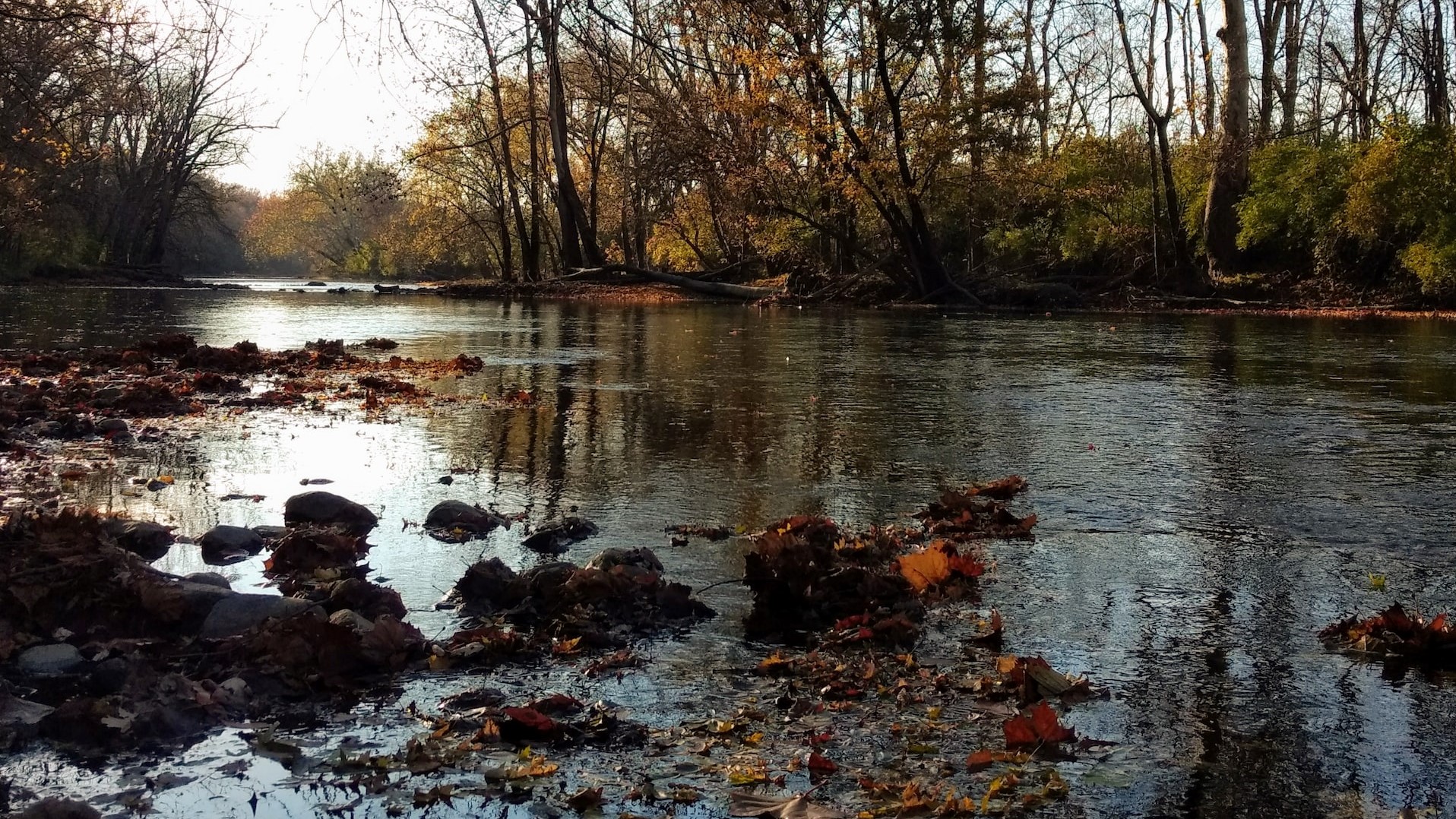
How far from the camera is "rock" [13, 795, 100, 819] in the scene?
101 inches

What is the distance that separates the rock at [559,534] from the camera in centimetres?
511

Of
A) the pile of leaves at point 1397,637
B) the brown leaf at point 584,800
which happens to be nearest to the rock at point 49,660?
the brown leaf at point 584,800

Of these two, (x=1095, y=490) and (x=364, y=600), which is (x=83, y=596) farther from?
(x=1095, y=490)

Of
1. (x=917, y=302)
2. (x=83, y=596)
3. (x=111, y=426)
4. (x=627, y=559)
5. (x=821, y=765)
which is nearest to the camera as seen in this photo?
(x=821, y=765)

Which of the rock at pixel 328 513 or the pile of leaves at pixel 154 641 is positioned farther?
the rock at pixel 328 513

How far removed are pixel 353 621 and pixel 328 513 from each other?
1704 millimetres

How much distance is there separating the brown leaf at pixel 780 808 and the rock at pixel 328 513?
3085 millimetres

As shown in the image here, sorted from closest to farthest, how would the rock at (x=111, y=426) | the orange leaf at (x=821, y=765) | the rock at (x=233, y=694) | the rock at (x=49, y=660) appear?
1. the orange leaf at (x=821, y=765)
2. the rock at (x=233, y=694)
3. the rock at (x=49, y=660)
4. the rock at (x=111, y=426)

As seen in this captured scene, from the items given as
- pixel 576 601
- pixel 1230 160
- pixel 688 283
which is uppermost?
pixel 1230 160

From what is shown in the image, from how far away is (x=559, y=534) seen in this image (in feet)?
17.2

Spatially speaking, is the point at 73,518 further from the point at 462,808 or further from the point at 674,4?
the point at 674,4

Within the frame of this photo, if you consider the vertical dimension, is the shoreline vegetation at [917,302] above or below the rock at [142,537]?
above

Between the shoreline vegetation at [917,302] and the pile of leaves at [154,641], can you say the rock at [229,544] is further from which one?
the shoreline vegetation at [917,302]

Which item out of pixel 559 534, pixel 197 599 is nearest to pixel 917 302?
pixel 559 534
